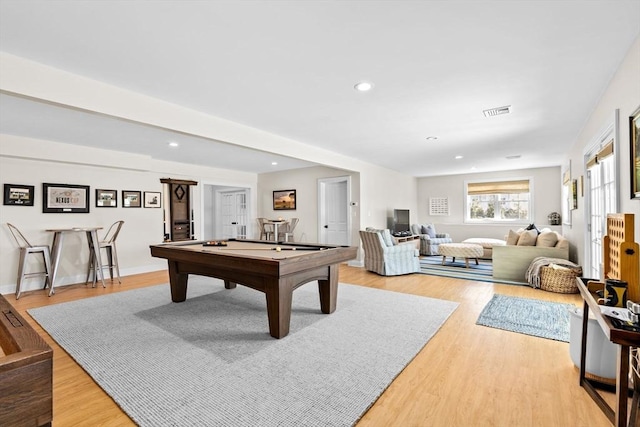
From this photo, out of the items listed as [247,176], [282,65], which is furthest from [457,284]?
[247,176]

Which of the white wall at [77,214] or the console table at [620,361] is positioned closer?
the console table at [620,361]

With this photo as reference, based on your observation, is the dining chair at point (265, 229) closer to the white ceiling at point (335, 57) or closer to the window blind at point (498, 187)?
the white ceiling at point (335, 57)

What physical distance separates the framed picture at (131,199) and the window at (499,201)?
8.54 metres

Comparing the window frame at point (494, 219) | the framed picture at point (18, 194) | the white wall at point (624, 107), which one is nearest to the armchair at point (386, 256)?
the white wall at point (624, 107)

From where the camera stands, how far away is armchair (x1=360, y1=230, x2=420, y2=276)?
18.2ft

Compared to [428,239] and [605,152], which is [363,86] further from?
[428,239]

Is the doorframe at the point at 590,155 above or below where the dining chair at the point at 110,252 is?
above

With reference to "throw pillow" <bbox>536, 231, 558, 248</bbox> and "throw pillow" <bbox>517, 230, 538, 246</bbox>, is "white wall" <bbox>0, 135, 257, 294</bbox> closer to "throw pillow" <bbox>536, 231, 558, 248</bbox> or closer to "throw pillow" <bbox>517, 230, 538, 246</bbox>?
"throw pillow" <bbox>517, 230, 538, 246</bbox>

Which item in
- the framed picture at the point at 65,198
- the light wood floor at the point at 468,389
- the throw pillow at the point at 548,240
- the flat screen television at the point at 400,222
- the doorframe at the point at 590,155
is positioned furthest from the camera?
the flat screen television at the point at 400,222

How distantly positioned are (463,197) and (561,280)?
5.01 m

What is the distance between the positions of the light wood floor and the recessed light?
2398mm

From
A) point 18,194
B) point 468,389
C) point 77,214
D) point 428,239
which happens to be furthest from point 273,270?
point 428,239

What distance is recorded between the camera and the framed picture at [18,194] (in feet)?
15.0

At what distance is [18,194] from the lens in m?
4.66
